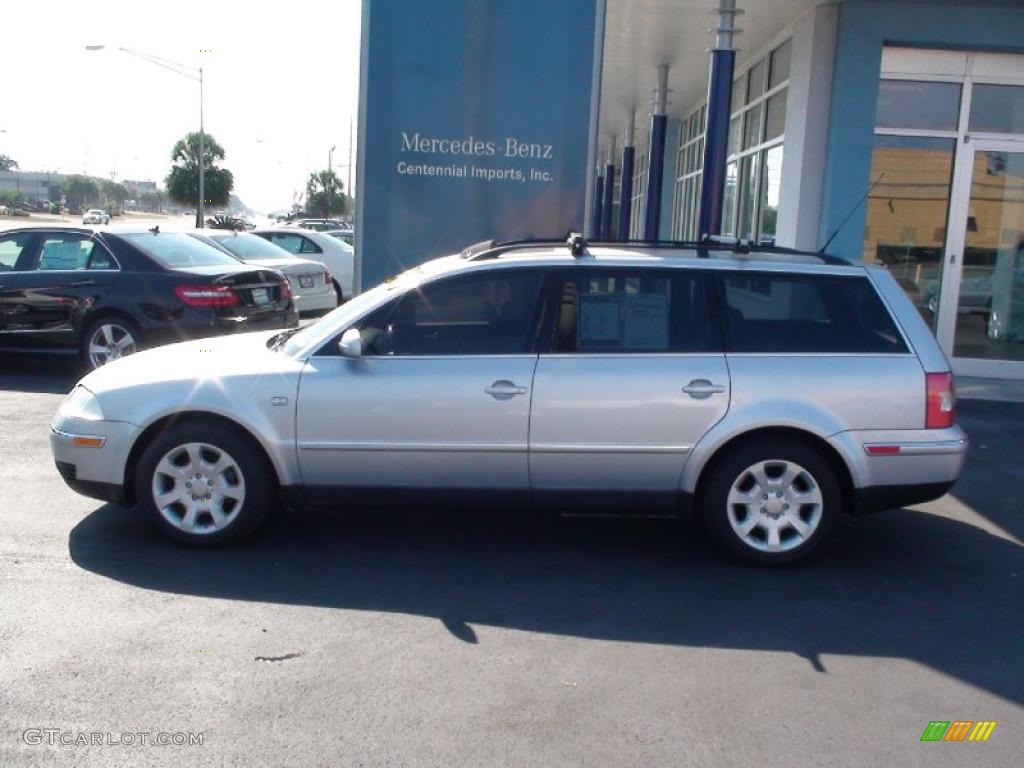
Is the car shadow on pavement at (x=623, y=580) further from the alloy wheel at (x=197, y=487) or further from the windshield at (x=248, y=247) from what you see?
the windshield at (x=248, y=247)

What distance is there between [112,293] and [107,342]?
48 cm

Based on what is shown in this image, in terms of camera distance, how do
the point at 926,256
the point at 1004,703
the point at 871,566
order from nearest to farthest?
the point at 1004,703 → the point at 871,566 → the point at 926,256

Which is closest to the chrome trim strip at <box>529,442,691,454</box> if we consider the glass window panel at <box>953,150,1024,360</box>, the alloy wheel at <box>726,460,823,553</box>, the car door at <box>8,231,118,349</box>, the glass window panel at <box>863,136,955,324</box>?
the alloy wheel at <box>726,460,823,553</box>

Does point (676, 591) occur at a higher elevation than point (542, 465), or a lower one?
lower

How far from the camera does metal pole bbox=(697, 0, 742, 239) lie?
10289mm

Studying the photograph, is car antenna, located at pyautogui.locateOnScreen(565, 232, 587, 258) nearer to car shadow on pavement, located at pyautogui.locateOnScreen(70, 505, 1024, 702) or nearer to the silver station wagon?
the silver station wagon

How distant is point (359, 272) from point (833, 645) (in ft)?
18.2

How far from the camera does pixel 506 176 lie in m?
9.02

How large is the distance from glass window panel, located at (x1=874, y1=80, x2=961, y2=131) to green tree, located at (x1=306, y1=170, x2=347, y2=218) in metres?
67.2

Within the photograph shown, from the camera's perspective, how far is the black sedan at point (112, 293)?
10.3 m

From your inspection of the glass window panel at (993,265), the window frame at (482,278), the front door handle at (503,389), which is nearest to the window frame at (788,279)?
the window frame at (482,278)

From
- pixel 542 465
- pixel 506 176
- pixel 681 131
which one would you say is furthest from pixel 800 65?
pixel 681 131

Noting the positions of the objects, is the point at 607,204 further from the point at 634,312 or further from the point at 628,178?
the point at 634,312

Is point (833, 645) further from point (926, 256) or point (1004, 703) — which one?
point (926, 256)
